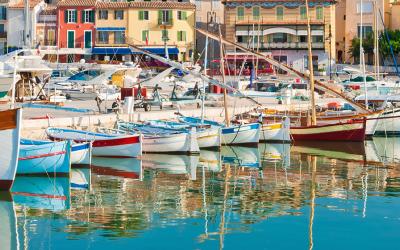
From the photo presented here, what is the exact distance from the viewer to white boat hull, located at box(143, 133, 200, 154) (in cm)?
3619

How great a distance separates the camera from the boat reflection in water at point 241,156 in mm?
35344

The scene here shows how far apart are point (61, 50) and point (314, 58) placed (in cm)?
2123

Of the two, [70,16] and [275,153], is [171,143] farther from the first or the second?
[70,16]

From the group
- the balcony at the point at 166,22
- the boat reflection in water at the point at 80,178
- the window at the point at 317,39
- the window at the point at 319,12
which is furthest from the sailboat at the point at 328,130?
the balcony at the point at 166,22

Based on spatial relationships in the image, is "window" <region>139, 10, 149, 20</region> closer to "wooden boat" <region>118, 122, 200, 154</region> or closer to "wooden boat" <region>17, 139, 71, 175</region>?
"wooden boat" <region>118, 122, 200, 154</region>

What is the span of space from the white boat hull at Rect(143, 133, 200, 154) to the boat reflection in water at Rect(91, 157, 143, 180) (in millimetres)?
2089

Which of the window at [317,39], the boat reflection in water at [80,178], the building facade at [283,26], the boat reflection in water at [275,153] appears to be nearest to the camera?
the boat reflection in water at [80,178]

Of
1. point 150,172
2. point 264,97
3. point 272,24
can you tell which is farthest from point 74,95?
point 272,24

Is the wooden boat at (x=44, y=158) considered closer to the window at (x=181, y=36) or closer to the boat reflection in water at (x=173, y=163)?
the boat reflection in water at (x=173, y=163)

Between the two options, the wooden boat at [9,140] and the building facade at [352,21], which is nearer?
the wooden boat at [9,140]

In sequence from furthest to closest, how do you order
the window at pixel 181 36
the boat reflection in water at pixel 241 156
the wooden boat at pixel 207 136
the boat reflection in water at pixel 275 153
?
the window at pixel 181 36
the wooden boat at pixel 207 136
the boat reflection in water at pixel 275 153
the boat reflection in water at pixel 241 156

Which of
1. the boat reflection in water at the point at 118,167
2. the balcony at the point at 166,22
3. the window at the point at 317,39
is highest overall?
the balcony at the point at 166,22

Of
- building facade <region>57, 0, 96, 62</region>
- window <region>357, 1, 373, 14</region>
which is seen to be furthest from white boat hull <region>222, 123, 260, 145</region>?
window <region>357, 1, 373, 14</region>

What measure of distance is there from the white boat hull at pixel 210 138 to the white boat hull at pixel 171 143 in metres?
1.59
